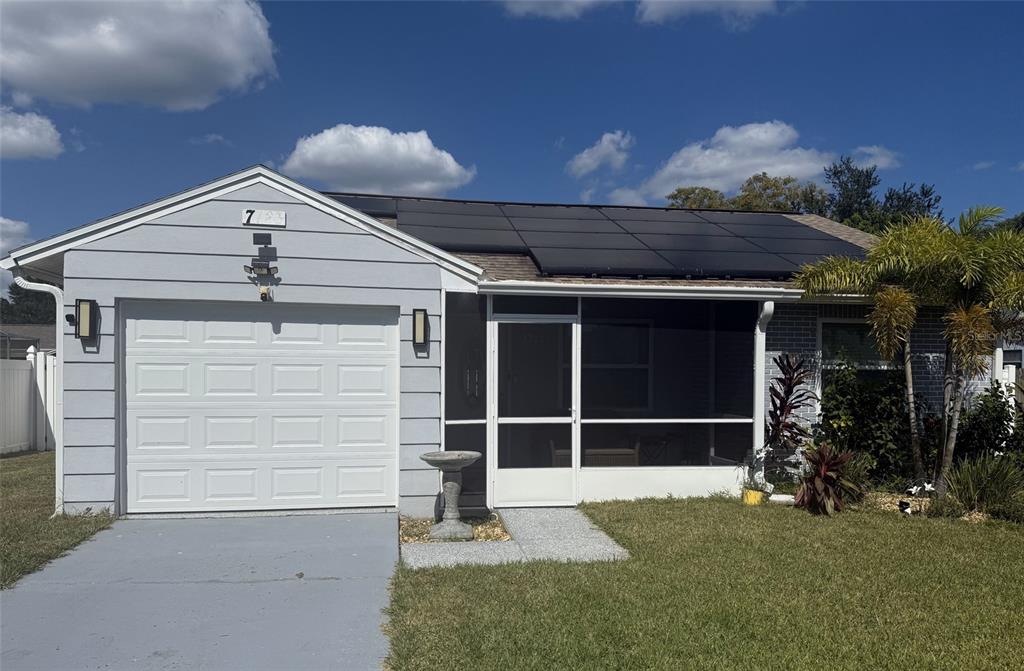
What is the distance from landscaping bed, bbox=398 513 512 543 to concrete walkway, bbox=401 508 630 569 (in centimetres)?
11

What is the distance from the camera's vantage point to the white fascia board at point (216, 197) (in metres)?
7.60

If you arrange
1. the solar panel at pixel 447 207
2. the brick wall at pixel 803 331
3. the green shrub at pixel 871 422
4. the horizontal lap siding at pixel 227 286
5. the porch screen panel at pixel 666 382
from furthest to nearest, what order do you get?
the solar panel at pixel 447 207 → the brick wall at pixel 803 331 → the green shrub at pixel 871 422 → the porch screen panel at pixel 666 382 → the horizontal lap siding at pixel 227 286

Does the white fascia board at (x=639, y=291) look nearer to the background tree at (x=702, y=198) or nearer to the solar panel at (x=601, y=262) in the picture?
the solar panel at (x=601, y=262)

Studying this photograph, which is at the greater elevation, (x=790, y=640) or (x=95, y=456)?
(x=95, y=456)

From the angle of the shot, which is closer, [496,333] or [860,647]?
[860,647]

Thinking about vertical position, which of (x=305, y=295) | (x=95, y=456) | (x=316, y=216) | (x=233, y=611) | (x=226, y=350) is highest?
(x=316, y=216)

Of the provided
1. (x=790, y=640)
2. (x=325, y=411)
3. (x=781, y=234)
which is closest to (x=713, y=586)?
(x=790, y=640)

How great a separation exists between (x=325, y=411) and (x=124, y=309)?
233 cm

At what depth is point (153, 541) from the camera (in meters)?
7.11

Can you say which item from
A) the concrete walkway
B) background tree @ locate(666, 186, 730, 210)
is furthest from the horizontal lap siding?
background tree @ locate(666, 186, 730, 210)

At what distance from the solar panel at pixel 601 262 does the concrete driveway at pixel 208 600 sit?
3.55m

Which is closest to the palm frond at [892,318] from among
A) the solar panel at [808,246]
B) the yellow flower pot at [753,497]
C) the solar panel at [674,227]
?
the solar panel at [808,246]

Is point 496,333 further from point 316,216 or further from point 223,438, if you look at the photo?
point 223,438

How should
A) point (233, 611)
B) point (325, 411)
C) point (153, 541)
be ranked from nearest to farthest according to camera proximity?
1. point (233, 611)
2. point (153, 541)
3. point (325, 411)
